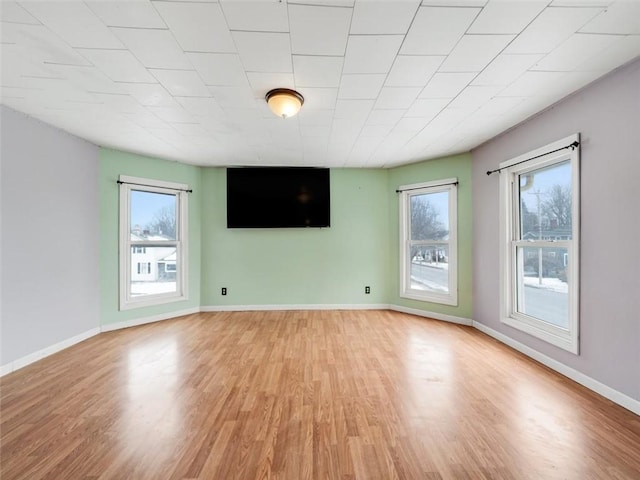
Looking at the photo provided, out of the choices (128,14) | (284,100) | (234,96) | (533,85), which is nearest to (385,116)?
(284,100)

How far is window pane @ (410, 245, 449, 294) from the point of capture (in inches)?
163

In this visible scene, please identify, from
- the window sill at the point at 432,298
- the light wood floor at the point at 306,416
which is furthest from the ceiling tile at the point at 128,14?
the window sill at the point at 432,298

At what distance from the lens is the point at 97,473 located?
1.39 meters

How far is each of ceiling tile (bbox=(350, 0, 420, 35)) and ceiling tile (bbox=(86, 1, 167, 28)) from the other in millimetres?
1113

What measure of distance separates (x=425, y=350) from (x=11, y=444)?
3.29 m

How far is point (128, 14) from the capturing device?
148cm

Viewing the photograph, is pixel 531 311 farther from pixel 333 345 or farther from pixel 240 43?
pixel 240 43

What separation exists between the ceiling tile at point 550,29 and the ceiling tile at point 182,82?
2206mm

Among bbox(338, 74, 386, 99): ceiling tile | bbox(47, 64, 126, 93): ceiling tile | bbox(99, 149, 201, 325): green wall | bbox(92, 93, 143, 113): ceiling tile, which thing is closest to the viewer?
bbox(47, 64, 126, 93): ceiling tile

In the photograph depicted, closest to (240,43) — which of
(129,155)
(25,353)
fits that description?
(129,155)

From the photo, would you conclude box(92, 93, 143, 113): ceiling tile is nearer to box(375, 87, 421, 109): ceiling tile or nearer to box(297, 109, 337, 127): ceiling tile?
box(297, 109, 337, 127): ceiling tile

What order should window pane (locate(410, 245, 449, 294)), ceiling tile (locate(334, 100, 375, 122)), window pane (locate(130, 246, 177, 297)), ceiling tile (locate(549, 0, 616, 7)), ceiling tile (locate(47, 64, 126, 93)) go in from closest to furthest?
ceiling tile (locate(549, 0, 616, 7)), ceiling tile (locate(47, 64, 126, 93)), ceiling tile (locate(334, 100, 375, 122)), window pane (locate(130, 246, 177, 297)), window pane (locate(410, 245, 449, 294))

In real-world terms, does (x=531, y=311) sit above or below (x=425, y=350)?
above

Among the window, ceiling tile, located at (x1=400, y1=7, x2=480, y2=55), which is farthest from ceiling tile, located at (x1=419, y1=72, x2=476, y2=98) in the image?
the window
